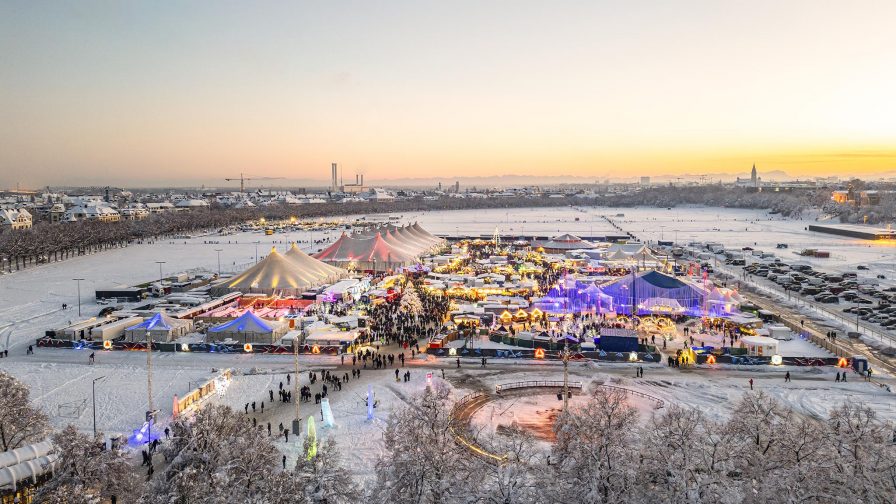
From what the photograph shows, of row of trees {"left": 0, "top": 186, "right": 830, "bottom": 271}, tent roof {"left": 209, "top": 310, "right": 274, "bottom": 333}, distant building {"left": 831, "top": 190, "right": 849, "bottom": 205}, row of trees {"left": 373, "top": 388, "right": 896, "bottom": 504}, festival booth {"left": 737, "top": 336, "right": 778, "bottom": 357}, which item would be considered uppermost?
distant building {"left": 831, "top": 190, "right": 849, "bottom": 205}

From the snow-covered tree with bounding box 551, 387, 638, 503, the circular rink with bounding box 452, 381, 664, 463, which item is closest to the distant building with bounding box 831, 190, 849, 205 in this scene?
the circular rink with bounding box 452, 381, 664, 463

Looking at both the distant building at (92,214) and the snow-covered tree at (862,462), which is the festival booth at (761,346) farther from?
the distant building at (92,214)

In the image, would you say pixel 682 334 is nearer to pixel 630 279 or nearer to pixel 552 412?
pixel 630 279

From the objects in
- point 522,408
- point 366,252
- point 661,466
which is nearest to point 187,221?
point 366,252

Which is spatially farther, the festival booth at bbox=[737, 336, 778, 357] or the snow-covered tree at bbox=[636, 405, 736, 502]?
the festival booth at bbox=[737, 336, 778, 357]

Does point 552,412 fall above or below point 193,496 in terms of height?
below

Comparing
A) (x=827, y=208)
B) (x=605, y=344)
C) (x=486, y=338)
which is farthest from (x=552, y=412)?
(x=827, y=208)

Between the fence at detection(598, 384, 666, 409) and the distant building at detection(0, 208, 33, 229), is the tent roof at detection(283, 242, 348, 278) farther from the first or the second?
the distant building at detection(0, 208, 33, 229)
